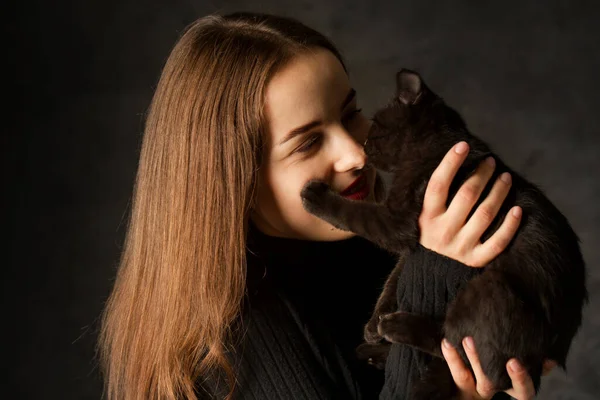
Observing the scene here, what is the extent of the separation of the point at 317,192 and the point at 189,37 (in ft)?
1.64

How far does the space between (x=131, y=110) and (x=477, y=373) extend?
168 cm

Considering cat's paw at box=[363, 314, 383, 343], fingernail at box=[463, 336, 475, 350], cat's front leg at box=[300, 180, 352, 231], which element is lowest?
cat's paw at box=[363, 314, 383, 343]

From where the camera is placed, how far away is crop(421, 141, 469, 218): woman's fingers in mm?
1442

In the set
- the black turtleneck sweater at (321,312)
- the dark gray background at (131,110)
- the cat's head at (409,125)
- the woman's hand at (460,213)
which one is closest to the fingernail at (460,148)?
the woman's hand at (460,213)

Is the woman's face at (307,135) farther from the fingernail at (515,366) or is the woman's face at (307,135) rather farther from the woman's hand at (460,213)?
the fingernail at (515,366)

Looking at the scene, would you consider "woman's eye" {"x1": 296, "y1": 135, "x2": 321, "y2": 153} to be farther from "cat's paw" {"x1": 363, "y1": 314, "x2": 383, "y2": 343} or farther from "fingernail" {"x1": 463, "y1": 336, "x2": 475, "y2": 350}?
"fingernail" {"x1": 463, "y1": 336, "x2": 475, "y2": 350}

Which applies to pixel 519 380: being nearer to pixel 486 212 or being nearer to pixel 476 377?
pixel 476 377

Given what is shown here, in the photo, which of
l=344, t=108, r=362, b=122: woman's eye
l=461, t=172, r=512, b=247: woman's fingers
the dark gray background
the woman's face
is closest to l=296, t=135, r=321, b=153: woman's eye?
the woman's face

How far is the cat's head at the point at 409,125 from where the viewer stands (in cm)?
158

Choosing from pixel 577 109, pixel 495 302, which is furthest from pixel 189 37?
pixel 577 109

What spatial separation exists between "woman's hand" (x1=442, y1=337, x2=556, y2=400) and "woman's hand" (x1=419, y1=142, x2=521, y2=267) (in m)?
0.19

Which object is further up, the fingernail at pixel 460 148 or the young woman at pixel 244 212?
the fingernail at pixel 460 148

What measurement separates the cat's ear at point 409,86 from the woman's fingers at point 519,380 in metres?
0.60

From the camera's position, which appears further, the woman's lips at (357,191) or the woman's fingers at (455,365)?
the woman's lips at (357,191)
